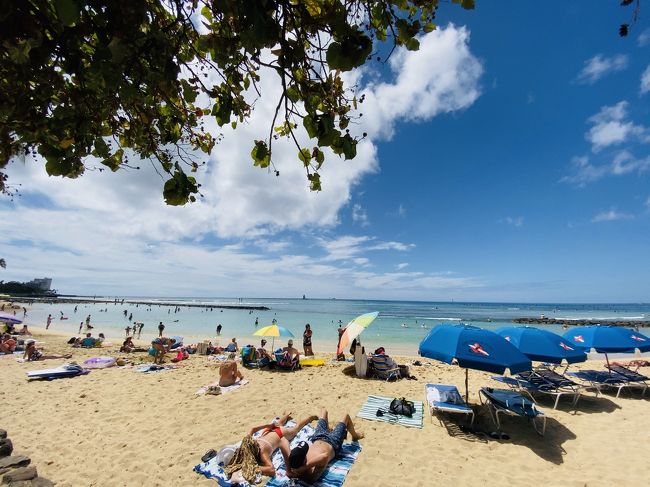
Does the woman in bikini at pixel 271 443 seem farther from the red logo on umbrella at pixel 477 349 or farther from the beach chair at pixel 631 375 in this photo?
the beach chair at pixel 631 375

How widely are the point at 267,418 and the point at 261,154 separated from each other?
6.50 metres

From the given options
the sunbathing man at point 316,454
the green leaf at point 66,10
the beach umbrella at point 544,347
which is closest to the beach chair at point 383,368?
the beach umbrella at point 544,347

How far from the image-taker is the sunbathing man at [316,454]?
4457 millimetres

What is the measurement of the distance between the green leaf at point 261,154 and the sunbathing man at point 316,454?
14.0ft

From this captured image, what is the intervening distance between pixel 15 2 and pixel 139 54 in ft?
1.77

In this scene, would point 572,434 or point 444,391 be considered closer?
point 572,434

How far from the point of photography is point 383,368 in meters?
10.2

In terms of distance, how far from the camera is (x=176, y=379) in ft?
32.4

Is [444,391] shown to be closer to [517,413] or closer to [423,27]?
[517,413]

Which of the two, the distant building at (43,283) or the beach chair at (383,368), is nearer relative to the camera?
the beach chair at (383,368)

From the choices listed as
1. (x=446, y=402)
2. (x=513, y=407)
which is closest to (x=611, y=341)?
(x=513, y=407)

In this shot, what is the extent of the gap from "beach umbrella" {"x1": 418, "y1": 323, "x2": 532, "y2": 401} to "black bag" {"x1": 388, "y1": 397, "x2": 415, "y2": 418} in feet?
5.17

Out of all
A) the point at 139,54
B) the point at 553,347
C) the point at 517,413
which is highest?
the point at 139,54

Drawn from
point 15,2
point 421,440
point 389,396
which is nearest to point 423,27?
point 15,2
